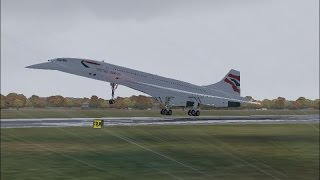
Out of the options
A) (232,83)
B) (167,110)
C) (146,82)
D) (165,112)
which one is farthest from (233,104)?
(167,110)

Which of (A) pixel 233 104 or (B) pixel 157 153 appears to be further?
(B) pixel 157 153

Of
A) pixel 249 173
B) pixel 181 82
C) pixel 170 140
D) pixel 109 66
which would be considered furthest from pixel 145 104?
pixel 181 82

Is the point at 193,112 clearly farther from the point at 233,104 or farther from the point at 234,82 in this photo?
the point at 233,104

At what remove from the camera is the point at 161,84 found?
3297cm

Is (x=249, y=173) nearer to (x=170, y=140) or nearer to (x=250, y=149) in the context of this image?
(x=250, y=149)

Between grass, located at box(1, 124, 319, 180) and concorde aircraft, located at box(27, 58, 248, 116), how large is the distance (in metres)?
4.74

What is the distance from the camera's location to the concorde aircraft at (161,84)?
3177 centimetres

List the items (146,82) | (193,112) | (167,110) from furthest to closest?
(167,110), (193,112), (146,82)

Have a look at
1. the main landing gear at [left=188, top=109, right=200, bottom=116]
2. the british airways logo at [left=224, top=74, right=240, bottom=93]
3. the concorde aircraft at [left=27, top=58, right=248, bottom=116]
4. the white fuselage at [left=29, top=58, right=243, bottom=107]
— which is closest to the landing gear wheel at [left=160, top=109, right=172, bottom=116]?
the concorde aircraft at [left=27, top=58, right=248, bottom=116]

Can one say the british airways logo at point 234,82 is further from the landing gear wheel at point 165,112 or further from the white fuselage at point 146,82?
the landing gear wheel at point 165,112

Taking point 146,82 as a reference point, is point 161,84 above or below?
below

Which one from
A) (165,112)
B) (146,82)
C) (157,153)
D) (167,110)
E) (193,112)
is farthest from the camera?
(157,153)

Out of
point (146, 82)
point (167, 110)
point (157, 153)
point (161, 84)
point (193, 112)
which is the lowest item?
point (157, 153)

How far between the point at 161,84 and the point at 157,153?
15551 mm
